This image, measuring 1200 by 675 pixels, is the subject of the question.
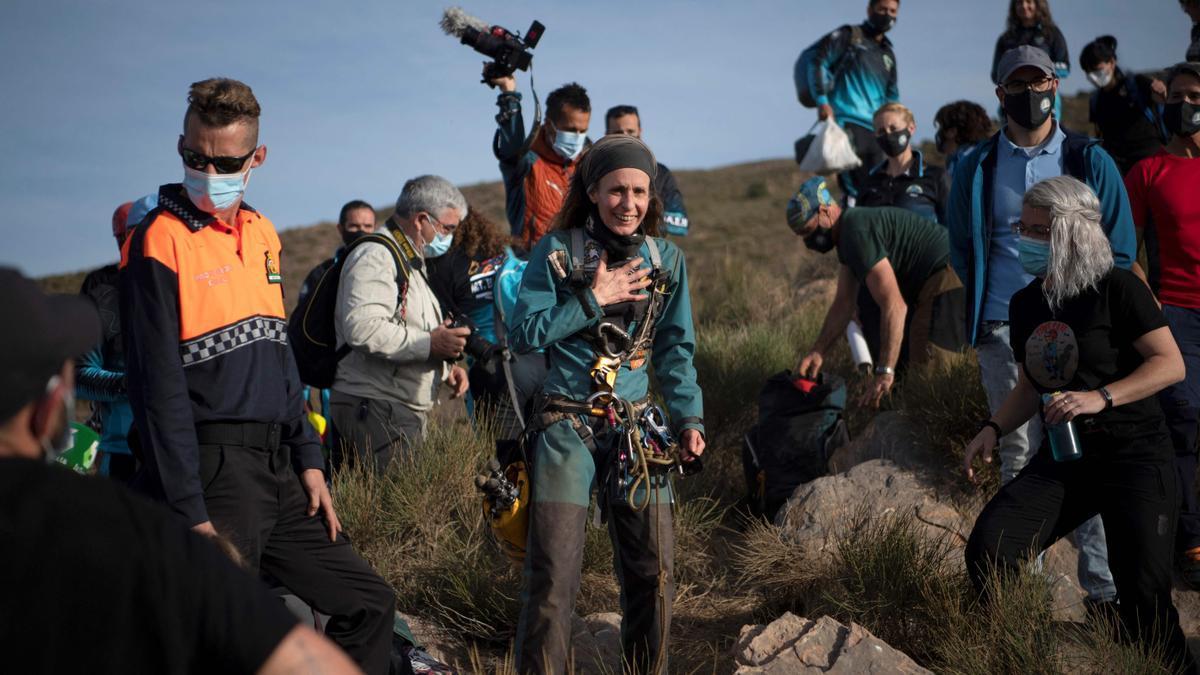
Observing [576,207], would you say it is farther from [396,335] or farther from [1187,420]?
[1187,420]

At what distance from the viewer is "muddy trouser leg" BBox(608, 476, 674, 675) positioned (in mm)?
3846

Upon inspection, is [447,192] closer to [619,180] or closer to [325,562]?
[619,180]

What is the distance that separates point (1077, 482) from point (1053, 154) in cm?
191

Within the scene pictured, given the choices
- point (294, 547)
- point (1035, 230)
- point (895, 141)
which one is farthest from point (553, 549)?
point (895, 141)

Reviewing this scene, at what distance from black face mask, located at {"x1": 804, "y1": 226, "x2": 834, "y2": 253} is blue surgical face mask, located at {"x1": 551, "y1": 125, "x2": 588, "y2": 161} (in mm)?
1652

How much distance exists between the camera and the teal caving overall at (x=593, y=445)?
371 centimetres

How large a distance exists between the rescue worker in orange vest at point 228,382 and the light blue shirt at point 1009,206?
3.31 meters

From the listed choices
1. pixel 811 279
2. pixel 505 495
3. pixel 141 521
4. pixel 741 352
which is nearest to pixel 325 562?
pixel 505 495

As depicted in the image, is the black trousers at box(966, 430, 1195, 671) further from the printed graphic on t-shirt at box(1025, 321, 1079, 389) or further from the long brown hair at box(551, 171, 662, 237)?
the long brown hair at box(551, 171, 662, 237)

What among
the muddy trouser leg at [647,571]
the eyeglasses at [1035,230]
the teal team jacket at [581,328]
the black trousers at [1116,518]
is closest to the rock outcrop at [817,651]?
the muddy trouser leg at [647,571]

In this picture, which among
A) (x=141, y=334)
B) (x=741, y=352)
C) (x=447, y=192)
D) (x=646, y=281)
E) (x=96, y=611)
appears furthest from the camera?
(x=741, y=352)

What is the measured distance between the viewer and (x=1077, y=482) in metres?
4.24

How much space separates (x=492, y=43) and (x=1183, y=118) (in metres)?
3.96

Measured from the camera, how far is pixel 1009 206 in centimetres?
534
